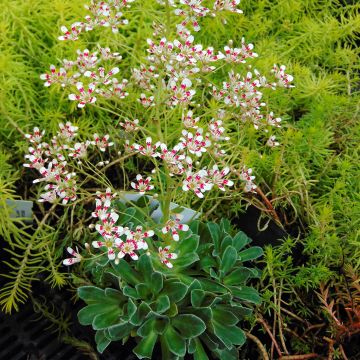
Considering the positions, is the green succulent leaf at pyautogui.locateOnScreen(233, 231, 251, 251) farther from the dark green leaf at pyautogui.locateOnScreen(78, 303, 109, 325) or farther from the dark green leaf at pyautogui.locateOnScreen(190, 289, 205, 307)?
the dark green leaf at pyautogui.locateOnScreen(78, 303, 109, 325)

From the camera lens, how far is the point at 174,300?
1.11 m

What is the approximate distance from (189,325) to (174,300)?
63mm

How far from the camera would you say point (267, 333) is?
4.24ft

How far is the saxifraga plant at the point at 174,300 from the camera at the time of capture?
1.10 meters

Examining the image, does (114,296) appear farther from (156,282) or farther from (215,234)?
(215,234)

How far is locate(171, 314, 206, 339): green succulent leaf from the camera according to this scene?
1083mm

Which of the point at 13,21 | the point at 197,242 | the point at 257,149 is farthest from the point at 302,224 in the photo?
the point at 13,21

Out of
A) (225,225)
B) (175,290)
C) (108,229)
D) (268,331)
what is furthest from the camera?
(225,225)

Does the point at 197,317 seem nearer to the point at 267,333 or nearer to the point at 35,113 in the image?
the point at 267,333

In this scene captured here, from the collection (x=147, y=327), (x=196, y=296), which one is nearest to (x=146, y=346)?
(x=147, y=327)

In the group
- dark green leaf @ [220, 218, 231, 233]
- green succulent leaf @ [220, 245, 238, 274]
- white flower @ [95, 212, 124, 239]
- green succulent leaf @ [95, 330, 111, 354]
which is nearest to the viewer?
white flower @ [95, 212, 124, 239]

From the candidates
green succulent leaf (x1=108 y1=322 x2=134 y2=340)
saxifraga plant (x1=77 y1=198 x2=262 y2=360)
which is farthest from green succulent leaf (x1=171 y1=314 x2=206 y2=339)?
green succulent leaf (x1=108 y1=322 x2=134 y2=340)

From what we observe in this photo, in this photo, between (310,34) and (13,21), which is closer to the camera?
(13,21)

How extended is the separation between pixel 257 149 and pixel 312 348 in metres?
0.58
